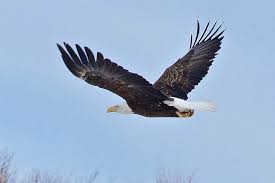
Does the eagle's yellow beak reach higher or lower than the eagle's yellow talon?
higher

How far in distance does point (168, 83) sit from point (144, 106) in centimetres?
149

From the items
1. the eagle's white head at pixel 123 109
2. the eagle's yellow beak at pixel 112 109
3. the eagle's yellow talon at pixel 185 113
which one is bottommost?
the eagle's yellow talon at pixel 185 113

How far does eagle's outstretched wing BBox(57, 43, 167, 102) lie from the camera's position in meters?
12.3

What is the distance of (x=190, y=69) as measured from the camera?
1539cm

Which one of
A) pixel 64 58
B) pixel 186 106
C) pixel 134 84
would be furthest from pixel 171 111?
pixel 64 58

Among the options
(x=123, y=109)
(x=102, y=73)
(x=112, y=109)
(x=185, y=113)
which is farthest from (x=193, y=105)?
(x=102, y=73)

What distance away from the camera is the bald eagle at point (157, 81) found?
12484 mm

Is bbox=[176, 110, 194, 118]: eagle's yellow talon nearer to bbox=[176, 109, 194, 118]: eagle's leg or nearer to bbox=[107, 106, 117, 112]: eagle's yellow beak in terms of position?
bbox=[176, 109, 194, 118]: eagle's leg

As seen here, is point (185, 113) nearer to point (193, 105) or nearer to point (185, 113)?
point (185, 113)

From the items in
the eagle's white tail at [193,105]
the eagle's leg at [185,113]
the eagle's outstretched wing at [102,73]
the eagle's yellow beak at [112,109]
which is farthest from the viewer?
the eagle's yellow beak at [112,109]

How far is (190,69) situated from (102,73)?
3.04m

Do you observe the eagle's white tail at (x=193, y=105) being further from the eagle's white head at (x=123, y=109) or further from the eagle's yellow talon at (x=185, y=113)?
the eagle's white head at (x=123, y=109)

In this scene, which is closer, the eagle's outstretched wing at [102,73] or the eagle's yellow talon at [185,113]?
the eagle's outstretched wing at [102,73]

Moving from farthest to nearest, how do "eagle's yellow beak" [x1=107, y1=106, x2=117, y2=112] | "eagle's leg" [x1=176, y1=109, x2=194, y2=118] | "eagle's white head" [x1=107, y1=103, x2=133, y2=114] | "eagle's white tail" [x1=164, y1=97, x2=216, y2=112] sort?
1. "eagle's yellow beak" [x1=107, y1=106, x2=117, y2=112]
2. "eagle's white head" [x1=107, y1=103, x2=133, y2=114]
3. "eagle's leg" [x1=176, y1=109, x2=194, y2=118]
4. "eagle's white tail" [x1=164, y1=97, x2=216, y2=112]
